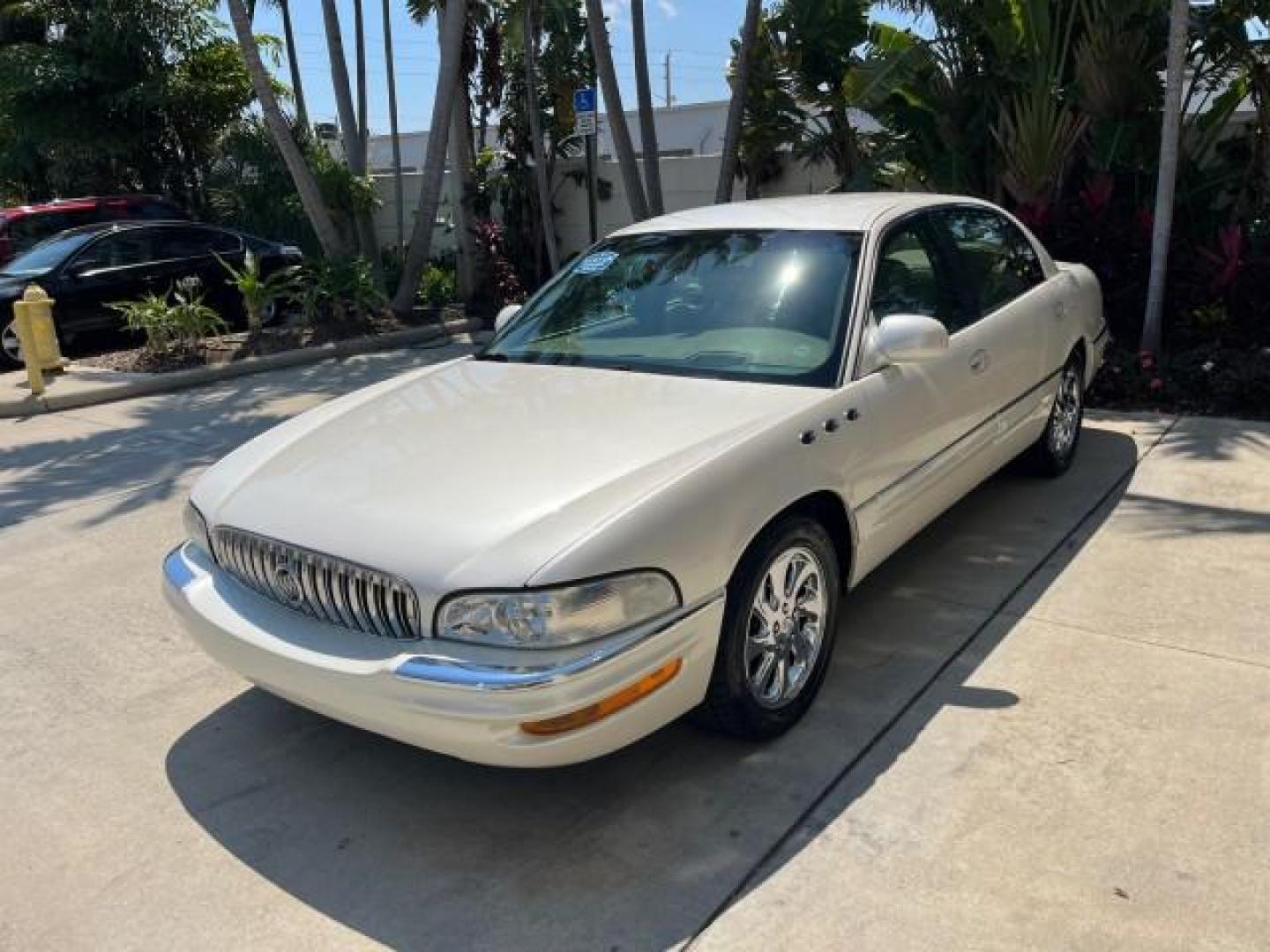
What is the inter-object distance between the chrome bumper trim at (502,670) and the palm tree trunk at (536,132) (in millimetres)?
11015

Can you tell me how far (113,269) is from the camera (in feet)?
37.4

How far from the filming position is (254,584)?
3.27m

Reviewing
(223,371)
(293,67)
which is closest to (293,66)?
(293,67)

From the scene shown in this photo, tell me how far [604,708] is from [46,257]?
35.3 ft

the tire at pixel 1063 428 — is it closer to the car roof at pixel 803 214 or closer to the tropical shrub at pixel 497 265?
the car roof at pixel 803 214

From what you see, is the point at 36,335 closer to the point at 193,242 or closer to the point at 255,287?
the point at 255,287

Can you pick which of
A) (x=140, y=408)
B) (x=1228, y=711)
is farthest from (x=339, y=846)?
(x=140, y=408)

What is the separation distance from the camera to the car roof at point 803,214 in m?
4.27

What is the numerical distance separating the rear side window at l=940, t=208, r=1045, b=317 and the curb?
7.56 meters

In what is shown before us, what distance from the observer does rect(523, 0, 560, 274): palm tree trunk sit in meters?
12.9

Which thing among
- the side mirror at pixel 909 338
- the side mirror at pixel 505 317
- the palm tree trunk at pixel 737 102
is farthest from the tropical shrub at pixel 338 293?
the side mirror at pixel 909 338

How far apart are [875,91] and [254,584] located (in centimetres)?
806

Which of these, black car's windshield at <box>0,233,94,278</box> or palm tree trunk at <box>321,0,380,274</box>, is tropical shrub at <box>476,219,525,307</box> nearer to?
palm tree trunk at <box>321,0,380,274</box>

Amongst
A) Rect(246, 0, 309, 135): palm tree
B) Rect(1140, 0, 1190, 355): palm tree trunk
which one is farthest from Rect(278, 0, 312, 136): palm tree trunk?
Rect(1140, 0, 1190, 355): palm tree trunk
